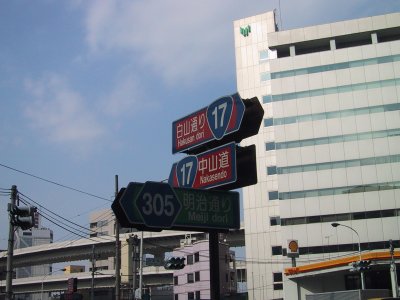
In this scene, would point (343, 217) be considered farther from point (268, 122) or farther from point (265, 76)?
point (265, 76)

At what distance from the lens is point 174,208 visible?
12.4m

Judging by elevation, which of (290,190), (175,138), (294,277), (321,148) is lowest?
(294,277)

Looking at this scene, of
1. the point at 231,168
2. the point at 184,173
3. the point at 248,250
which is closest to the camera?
the point at 231,168

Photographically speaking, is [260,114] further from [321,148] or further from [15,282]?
[15,282]

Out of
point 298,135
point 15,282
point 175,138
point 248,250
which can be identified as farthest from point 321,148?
point 15,282

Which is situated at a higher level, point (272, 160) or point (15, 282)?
point (272, 160)

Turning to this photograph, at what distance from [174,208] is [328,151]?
62.1 meters

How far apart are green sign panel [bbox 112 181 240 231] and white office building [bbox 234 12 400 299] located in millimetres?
51418

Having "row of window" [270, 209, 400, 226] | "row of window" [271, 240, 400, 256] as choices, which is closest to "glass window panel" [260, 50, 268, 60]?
"row of window" [270, 209, 400, 226]

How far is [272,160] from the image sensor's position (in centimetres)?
8256

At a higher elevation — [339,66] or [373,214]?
[339,66]

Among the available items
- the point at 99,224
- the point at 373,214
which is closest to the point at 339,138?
the point at 373,214

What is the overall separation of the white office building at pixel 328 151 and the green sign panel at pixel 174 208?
51.4 m

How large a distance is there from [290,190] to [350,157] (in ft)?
30.1
